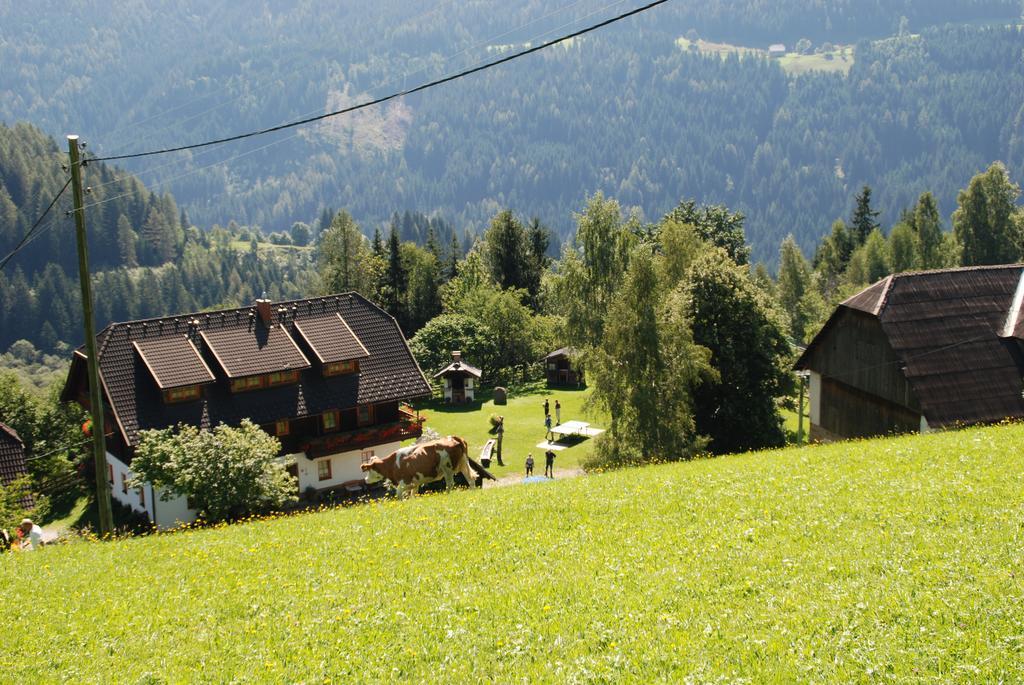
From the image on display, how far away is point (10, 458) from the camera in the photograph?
1722 inches

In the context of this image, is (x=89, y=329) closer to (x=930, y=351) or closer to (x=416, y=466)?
(x=416, y=466)

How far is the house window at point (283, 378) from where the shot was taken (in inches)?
1801

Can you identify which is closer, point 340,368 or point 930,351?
point 930,351

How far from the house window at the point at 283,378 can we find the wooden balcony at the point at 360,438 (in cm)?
324

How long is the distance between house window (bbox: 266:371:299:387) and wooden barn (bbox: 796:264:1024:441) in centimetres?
2666

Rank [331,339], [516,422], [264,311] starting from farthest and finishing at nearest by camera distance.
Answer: [516,422]
[331,339]
[264,311]

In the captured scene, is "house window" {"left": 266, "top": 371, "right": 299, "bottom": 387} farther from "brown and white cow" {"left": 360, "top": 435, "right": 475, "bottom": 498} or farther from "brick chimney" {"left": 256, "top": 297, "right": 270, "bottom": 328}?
"brown and white cow" {"left": 360, "top": 435, "right": 475, "bottom": 498}

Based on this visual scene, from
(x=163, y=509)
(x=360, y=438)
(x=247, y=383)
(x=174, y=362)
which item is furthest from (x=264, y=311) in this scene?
(x=163, y=509)

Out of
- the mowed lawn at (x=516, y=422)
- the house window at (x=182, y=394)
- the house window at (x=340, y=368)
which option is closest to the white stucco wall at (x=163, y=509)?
the house window at (x=182, y=394)

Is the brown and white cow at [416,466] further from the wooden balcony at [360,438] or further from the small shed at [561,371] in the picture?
the small shed at [561,371]

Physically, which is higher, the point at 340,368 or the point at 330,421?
the point at 340,368

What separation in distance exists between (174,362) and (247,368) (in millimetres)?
3418

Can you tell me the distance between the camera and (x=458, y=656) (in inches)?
513

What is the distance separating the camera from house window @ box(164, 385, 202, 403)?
43.1 meters
